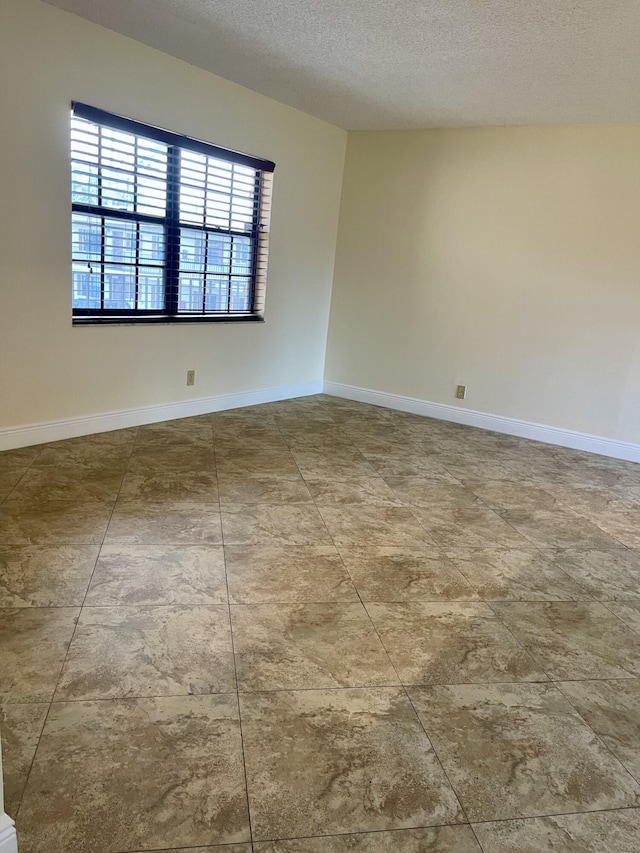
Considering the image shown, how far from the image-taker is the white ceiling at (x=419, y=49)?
2.72 metres

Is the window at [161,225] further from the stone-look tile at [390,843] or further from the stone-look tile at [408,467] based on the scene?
the stone-look tile at [390,843]

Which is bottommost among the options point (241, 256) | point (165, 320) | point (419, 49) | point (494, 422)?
point (494, 422)

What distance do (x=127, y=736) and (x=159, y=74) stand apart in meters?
3.80

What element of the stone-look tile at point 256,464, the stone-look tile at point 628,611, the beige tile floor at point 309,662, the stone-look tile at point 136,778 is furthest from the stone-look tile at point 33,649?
the stone-look tile at point 628,611

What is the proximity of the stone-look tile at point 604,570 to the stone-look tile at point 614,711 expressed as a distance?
615 millimetres

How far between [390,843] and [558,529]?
2144mm

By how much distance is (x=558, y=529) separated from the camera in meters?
3.10

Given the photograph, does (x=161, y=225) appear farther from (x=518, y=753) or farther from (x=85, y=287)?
(x=518, y=753)

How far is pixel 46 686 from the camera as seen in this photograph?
5.46 feet

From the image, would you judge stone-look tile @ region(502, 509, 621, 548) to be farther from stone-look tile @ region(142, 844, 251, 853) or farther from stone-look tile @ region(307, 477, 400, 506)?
stone-look tile @ region(142, 844, 251, 853)

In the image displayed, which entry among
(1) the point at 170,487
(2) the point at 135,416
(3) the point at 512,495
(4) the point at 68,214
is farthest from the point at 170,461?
(3) the point at 512,495

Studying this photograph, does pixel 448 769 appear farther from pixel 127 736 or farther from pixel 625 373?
pixel 625 373

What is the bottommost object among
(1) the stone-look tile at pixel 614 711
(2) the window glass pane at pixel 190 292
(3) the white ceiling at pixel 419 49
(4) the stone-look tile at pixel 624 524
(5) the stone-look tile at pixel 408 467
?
(1) the stone-look tile at pixel 614 711

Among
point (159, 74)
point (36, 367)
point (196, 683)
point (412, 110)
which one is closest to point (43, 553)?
point (196, 683)
